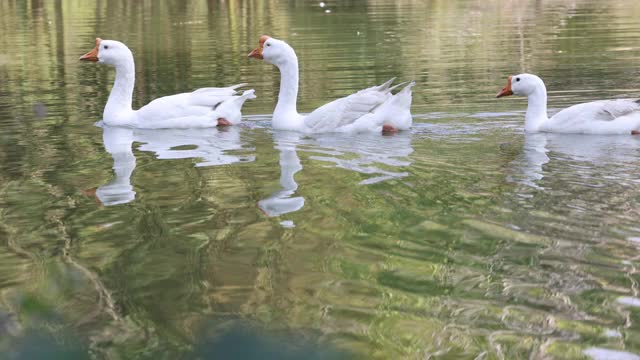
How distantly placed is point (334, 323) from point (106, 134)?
8.03 metres

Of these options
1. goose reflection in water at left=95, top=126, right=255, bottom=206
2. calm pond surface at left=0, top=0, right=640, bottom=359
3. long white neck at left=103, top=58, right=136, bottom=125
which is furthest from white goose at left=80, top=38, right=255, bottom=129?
calm pond surface at left=0, top=0, right=640, bottom=359

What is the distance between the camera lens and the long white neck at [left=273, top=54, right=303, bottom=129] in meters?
12.3

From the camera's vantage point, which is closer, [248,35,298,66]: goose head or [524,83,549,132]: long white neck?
[524,83,549,132]: long white neck

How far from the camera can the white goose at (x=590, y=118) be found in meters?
11.0

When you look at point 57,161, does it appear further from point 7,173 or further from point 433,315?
point 433,315

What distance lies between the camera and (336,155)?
1041 centimetres

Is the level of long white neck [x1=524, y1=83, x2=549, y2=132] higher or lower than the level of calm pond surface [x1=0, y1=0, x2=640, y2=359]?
higher

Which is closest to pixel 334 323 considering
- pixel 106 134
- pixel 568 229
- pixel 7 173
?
pixel 568 229

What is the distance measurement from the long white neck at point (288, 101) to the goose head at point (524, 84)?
254 centimetres

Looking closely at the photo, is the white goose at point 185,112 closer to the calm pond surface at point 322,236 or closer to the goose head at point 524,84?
the calm pond surface at point 322,236

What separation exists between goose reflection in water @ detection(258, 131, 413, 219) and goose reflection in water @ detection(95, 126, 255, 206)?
1.88ft

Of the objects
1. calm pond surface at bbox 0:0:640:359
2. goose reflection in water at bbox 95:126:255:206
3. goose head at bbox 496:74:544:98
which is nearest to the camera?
calm pond surface at bbox 0:0:640:359

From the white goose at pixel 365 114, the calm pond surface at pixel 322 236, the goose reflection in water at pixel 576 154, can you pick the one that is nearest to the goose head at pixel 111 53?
the calm pond surface at pixel 322 236

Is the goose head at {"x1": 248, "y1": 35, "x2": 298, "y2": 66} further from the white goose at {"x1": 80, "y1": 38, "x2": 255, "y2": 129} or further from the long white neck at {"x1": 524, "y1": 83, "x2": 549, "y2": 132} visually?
the long white neck at {"x1": 524, "y1": 83, "x2": 549, "y2": 132}
